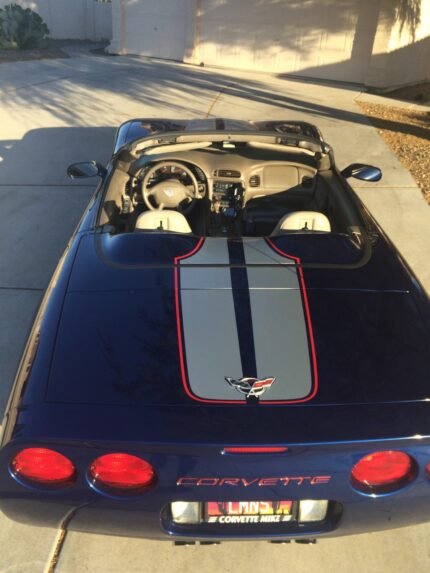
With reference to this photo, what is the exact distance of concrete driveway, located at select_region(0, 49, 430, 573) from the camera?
2203mm

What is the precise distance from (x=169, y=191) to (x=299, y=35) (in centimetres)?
1155

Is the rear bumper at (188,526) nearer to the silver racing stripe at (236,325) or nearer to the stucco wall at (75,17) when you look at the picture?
the silver racing stripe at (236,325)

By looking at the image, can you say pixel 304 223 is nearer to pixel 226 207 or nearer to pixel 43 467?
pixel 226 207

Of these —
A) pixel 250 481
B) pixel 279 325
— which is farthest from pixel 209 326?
pixel 250 481

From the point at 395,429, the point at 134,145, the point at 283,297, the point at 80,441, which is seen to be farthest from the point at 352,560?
the point at 134,145

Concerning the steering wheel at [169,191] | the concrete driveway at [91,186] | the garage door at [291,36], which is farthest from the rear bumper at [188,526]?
the garage door at [291,36]

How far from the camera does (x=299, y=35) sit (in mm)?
13344

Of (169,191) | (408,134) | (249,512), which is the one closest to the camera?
(249,512)

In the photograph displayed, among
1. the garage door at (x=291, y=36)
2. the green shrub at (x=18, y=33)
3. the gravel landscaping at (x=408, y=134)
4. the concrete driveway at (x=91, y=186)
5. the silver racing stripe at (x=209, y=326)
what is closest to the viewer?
the silver racing stripe at (x=209, y=326)

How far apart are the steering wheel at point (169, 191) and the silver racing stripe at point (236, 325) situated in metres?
1.03

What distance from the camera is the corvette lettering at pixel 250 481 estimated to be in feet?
5.64

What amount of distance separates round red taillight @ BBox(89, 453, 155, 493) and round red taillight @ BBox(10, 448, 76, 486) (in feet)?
0.27

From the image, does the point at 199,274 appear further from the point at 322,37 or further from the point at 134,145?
the point at 322,37

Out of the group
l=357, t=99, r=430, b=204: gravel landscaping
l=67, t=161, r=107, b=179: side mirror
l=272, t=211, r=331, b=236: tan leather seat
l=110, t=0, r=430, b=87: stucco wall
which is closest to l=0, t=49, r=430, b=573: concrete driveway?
l=357, t=99, r=430, b=204: gravel landscaping
